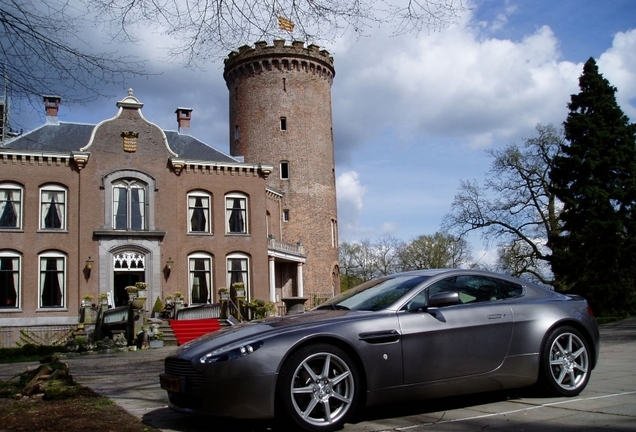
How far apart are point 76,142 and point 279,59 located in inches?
623

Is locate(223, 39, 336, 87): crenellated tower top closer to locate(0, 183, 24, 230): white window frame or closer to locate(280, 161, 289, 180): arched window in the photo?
locate(280, 161, 289, 180): arched window

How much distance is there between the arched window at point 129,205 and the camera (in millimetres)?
31344

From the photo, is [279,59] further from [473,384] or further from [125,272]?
[473,384]

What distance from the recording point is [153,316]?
3006 centimetres

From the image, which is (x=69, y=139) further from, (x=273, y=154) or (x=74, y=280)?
(x=273, y=154)

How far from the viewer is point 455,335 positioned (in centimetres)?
599

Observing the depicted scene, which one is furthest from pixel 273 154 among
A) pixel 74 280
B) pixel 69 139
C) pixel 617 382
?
pixel 617 382

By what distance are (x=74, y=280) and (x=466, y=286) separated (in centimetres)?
2678

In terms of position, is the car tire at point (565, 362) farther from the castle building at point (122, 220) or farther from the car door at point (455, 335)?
the castle building at point (122, 220)

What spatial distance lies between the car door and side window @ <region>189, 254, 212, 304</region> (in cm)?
2712

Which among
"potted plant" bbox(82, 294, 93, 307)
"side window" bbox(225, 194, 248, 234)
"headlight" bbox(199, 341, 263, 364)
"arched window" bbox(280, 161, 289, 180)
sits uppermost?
"arched window" bbox(280, 161, 289, 180)

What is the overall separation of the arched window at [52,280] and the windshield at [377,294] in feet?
85.3

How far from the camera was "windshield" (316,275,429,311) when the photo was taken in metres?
6.19

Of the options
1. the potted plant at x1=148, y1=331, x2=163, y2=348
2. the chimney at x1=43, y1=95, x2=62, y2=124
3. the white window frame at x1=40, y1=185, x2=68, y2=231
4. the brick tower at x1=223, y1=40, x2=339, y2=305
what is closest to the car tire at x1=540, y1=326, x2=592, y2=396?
the chimney at x1=43, y1=95, x2=62, y2=124
